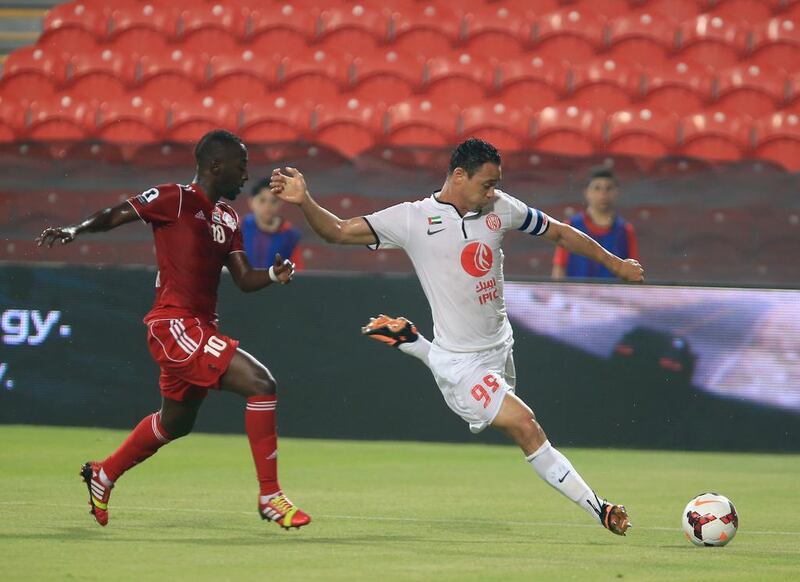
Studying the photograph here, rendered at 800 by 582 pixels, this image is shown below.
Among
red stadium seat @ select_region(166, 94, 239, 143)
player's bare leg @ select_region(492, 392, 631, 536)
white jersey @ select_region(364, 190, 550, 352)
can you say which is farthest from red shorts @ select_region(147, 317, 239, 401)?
red stadium seat @ select_region(166, 94, 239, 143)

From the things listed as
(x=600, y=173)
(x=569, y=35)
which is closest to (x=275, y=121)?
(x=569, y=35)

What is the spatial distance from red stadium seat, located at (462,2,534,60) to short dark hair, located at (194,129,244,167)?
8.53m

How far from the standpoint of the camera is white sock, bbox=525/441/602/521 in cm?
693

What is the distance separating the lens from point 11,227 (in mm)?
12562

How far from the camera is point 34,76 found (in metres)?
16.1

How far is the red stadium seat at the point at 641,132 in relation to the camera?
546 inches

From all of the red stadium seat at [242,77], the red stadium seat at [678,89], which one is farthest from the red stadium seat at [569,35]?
the red stadium seat at [242,77]

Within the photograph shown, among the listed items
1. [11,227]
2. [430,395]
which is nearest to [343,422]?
[430,395]

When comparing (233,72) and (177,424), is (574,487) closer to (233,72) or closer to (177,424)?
(177,424)

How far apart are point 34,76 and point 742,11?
7788 mm

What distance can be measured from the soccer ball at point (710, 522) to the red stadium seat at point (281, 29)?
10.3 meters

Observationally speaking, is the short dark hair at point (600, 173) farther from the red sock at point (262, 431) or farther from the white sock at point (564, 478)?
the red sock at point (262, 431)

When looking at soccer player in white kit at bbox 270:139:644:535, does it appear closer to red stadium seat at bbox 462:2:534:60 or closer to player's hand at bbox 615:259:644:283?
player's hand at bbox 615:259:644:283

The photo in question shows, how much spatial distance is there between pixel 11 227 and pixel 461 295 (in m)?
6.47
